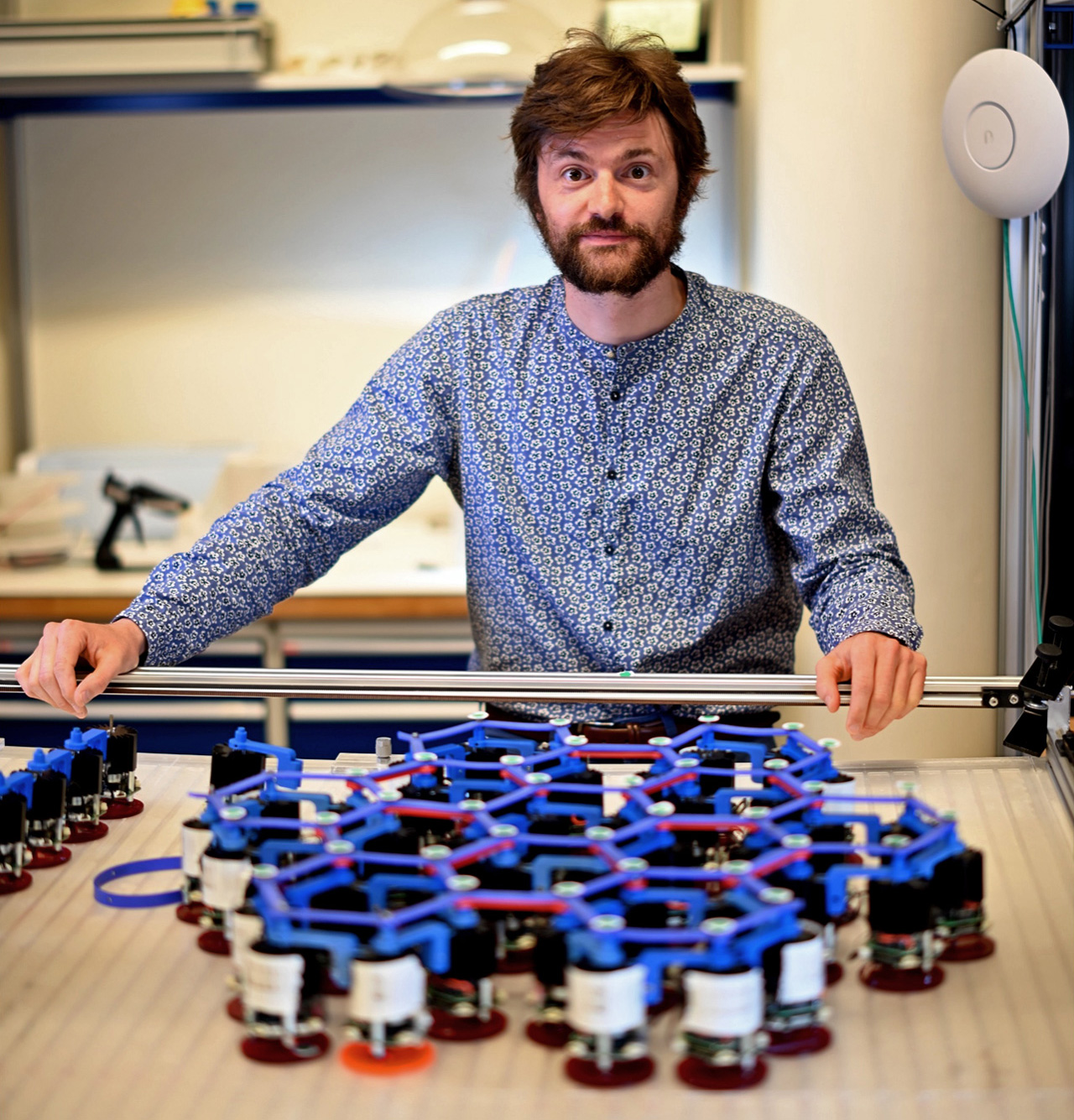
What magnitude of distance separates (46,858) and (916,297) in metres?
1.95

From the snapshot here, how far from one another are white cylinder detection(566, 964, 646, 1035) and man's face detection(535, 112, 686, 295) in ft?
3.42

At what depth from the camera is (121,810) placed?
4.31ft

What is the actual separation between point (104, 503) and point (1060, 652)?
267 cm

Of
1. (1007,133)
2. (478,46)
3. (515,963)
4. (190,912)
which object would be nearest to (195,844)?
(190,912)

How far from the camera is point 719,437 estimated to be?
1.76 metres

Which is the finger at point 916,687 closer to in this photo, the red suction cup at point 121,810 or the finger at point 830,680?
the finger at point 830,680

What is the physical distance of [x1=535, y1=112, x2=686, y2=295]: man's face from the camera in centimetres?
170

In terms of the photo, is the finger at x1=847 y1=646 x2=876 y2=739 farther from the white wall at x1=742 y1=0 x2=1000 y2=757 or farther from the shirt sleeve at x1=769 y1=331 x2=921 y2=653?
the white wall at x1=742 y1=0 x2=1000 y2=757

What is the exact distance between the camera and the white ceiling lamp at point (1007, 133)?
1891 mm

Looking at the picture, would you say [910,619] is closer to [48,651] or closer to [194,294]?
[48,651]

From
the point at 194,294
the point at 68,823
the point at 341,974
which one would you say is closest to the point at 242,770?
the point at 68,823

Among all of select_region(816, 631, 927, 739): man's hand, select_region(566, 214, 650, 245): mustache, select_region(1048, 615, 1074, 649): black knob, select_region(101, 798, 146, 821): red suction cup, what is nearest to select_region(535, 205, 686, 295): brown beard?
select_region(566, 214, 650, 245): mustache

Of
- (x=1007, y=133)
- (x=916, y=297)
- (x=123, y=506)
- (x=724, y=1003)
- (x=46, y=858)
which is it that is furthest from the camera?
(x=123, y=506)

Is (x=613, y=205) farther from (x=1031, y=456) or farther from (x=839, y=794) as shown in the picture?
(x=1031, y=456)
